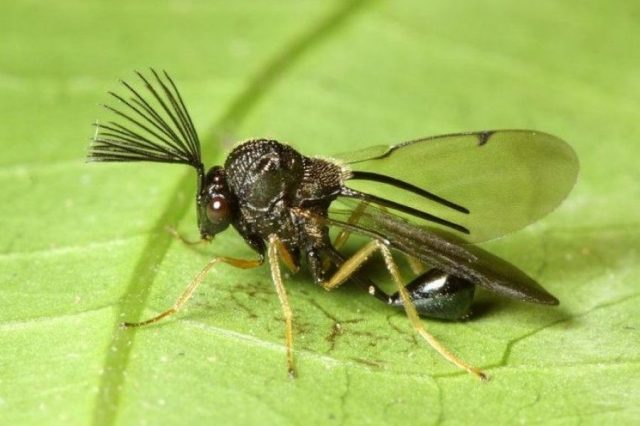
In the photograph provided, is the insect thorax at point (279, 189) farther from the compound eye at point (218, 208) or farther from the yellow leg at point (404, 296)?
the yellow leg at point (404, 296)

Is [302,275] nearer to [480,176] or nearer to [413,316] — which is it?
[413,316]

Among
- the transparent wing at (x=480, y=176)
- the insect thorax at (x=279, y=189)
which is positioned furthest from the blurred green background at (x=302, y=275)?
the transparent wing at (x=480, y=176)

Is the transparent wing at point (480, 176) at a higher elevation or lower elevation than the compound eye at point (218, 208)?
higher

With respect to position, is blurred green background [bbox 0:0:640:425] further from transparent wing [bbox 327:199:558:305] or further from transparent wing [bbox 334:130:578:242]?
transparent wing [bbox 334:130:578:242]

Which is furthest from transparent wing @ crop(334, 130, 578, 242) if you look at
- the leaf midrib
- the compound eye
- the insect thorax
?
the leaf midrib

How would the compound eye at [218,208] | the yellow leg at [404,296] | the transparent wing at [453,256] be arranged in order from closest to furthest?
1. the yellow leg at [404,296]
2. the transparent wing at [453,256]
3. the compound eye at [218,208]

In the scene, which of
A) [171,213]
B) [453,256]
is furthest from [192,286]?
[453,256]

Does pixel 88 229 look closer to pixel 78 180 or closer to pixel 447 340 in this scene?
pixel 78 180

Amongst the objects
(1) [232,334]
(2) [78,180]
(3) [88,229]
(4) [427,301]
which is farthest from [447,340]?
(2) [78,180]
